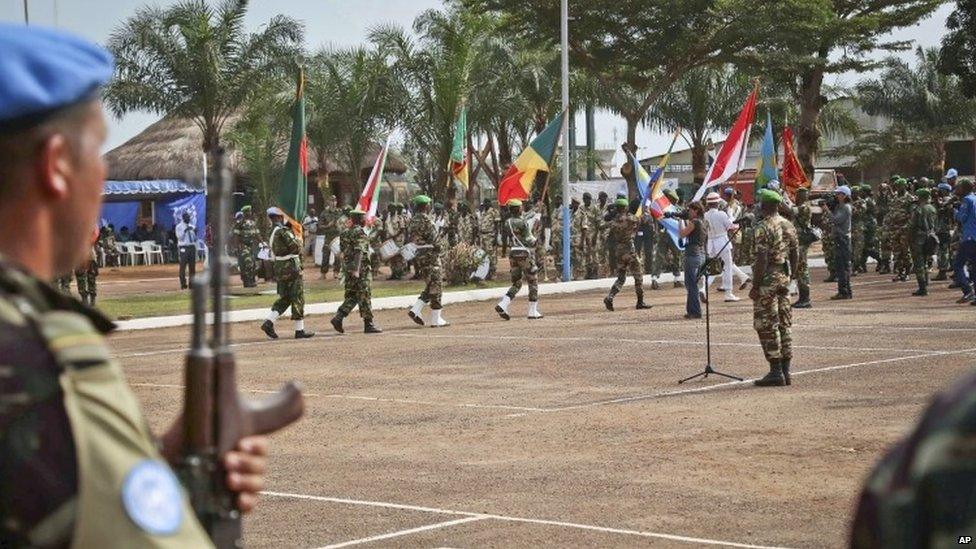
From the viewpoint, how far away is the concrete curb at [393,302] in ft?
88.5

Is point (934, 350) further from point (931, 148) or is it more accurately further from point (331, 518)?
point (931, 148)

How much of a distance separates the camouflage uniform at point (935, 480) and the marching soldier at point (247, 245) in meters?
36.2

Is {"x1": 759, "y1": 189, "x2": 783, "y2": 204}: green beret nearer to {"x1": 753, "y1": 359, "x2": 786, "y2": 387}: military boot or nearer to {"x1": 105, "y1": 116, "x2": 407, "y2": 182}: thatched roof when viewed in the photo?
{"x1": 753, "y1": 359, "x2": 786, "y2": 387}: military boot

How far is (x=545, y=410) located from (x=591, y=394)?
1248mm

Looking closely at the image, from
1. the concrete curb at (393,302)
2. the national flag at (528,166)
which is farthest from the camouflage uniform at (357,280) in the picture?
the national flag at (528,166)

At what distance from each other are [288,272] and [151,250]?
101 feet

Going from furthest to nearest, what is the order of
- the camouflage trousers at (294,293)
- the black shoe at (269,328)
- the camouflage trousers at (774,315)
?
the black shoe at (269,328)
the camouflage trousers at (294,293)
the camouflage trousers at (774,315)

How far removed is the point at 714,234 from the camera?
91.0 feet

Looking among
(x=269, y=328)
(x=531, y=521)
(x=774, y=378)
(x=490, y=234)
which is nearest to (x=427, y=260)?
(x=269, y=328)

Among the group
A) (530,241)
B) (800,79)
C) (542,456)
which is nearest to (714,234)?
(530,241)

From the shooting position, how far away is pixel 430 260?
80.9 feet

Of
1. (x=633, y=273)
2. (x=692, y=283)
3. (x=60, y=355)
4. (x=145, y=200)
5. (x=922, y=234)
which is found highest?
(x=145, y=200)

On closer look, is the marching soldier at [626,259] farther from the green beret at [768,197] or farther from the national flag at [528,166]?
the green beret at [768,197]

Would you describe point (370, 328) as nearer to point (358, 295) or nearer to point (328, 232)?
A: point (358, 295)
